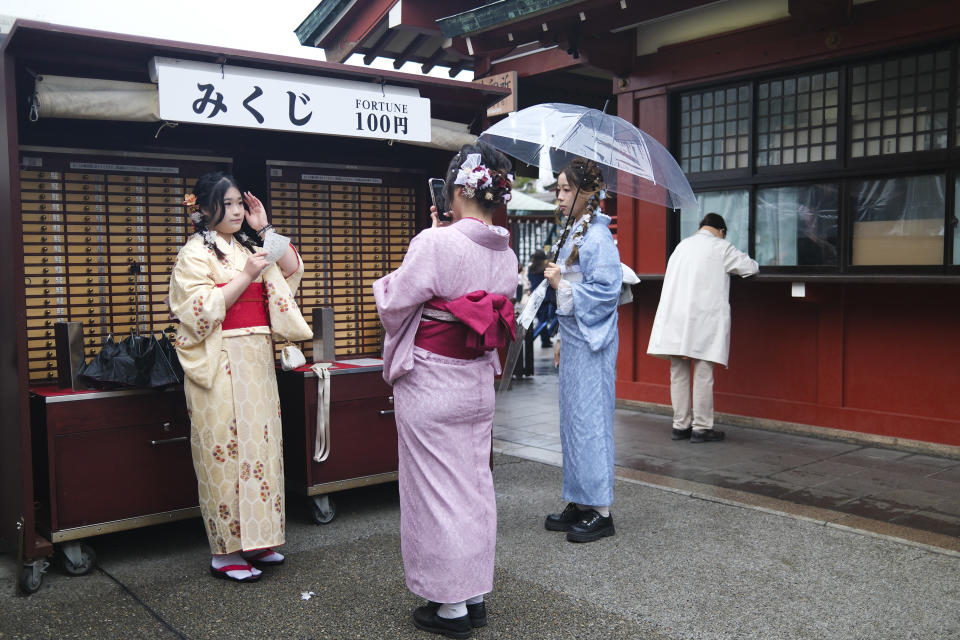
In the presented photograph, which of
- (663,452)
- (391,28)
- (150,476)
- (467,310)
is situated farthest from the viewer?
(391,28)

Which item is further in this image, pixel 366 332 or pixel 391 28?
pixel 391 28

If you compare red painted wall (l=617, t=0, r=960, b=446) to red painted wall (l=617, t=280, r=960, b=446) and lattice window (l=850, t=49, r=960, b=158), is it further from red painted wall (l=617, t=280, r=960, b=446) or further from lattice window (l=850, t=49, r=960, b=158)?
lattice window (l=850, t=49, r=960, b=158)

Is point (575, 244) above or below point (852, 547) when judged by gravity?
above

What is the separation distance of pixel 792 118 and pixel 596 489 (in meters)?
4.08

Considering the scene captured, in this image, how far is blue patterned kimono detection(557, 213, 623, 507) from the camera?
14.5 feet

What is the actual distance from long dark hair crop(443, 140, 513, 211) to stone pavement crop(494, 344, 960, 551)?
107 inches

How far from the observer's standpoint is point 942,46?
5879 millimetres

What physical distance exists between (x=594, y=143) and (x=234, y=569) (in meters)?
2.89

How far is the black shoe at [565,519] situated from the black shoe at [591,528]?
88 millimetres

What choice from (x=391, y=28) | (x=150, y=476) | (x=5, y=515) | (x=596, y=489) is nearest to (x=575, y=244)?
(x=596, y=489)

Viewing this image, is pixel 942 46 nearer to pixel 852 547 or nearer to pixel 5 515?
pixel 852 547

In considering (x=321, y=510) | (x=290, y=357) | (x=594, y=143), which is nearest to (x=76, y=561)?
(x=321, y=510)

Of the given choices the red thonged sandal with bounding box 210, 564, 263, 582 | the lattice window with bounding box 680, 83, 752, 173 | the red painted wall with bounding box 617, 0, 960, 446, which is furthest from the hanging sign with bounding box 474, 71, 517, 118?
the red thonged sandal with bounding box 210, 564, 263, 582

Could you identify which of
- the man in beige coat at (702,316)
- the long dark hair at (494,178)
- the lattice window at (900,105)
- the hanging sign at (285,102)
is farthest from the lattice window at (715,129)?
the long dark hair at (494,178)
